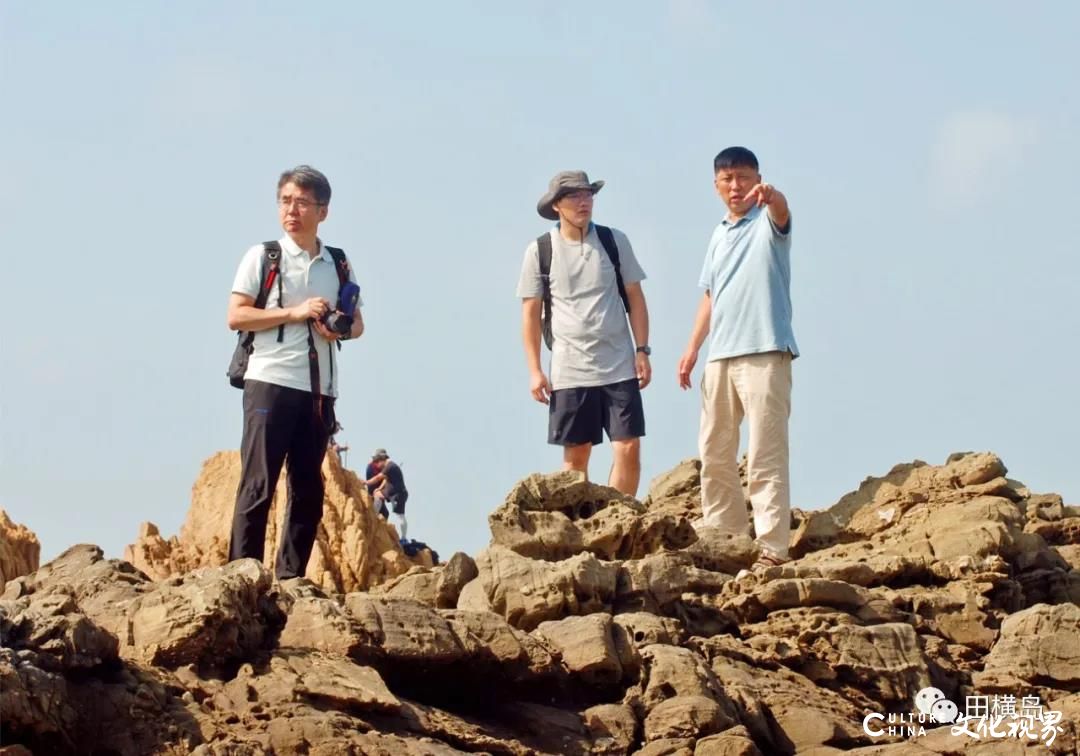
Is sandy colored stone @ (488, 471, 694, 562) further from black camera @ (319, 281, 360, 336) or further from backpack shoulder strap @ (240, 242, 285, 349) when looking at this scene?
backpack shoulder strap @ (240, 242, 285, 349)

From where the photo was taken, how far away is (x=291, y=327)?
412 inches

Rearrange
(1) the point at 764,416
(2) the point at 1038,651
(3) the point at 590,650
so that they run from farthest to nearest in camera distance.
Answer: (1) the point at 764,416 → (2) the point at 1038,651 → (3) the point at 590,650

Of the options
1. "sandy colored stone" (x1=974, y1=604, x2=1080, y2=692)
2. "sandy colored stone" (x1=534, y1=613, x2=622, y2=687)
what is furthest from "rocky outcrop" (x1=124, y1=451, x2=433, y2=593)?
"sandy colored stone" (x1=974, y1=604, x2=1080, y2=692)

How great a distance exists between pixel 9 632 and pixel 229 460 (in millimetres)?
7009

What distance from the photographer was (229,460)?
15406 millimetres

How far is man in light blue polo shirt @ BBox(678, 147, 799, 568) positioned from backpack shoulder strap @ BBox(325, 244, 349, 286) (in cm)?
264

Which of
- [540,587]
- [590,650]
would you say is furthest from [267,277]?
[590,650]

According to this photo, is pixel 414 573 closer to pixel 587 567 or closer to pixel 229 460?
pixel 587 567

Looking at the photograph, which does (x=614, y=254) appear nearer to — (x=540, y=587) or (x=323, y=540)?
(x=540, y=587)

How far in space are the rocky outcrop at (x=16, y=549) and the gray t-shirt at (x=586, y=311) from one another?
433 cm

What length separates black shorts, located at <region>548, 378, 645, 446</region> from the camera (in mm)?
12398

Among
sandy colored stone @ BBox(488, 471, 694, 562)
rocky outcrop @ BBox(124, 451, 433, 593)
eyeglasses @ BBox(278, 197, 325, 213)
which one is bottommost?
sandy colored stone @ BBox(488, 471, 694, 562)

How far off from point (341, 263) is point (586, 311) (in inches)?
86.7

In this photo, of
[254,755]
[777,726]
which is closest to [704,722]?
[777,726]
